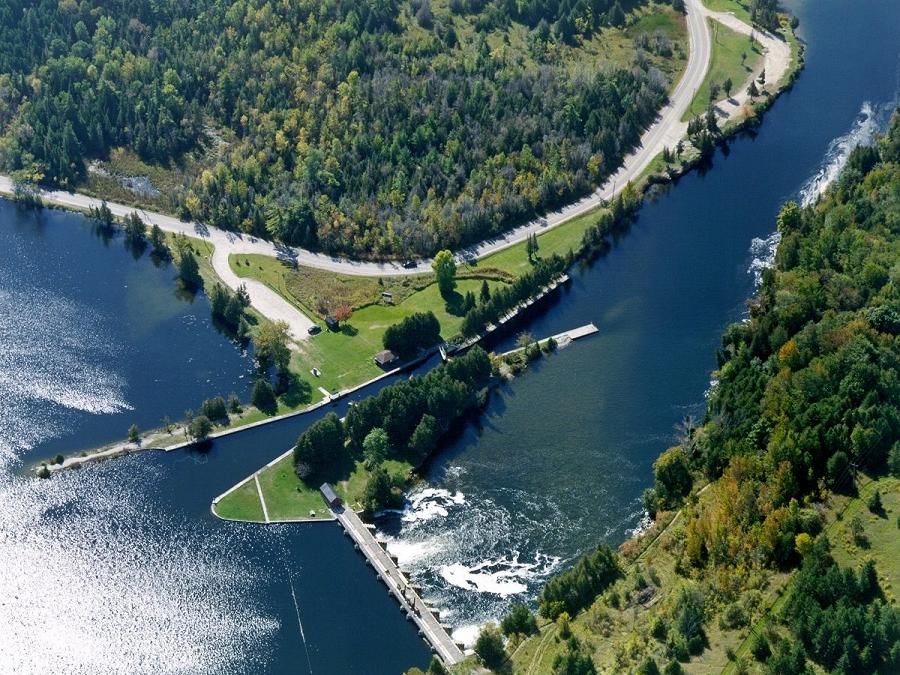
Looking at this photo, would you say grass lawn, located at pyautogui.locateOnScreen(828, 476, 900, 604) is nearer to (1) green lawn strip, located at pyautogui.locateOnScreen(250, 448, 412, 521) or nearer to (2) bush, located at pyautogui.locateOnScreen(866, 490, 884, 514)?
(2) bush, located at pyautogui.locateOnScreen(866, 490, 884, 514)

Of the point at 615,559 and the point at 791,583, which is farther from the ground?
the point at 791,583

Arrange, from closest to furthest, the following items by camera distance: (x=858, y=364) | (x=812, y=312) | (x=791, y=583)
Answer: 1. (x=791, y=583)
2. (x=858, y=364)
3. (x=812, y=312)

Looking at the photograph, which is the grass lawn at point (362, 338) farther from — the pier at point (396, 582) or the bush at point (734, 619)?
the bush at point (734, 619)

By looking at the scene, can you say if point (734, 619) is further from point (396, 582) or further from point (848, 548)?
point (396, 582)

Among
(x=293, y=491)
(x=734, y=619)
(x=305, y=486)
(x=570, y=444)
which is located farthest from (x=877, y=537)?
(x=293, y=491)

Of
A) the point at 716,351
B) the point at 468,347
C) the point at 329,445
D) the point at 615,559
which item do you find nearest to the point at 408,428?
the point at 329,445

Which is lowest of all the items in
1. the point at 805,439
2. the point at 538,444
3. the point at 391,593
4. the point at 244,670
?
the point at 244,670

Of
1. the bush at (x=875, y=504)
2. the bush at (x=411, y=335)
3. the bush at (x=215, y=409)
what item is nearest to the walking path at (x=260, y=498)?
the bush at (x=215, y=409)

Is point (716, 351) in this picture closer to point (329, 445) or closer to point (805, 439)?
point (805, 439)
